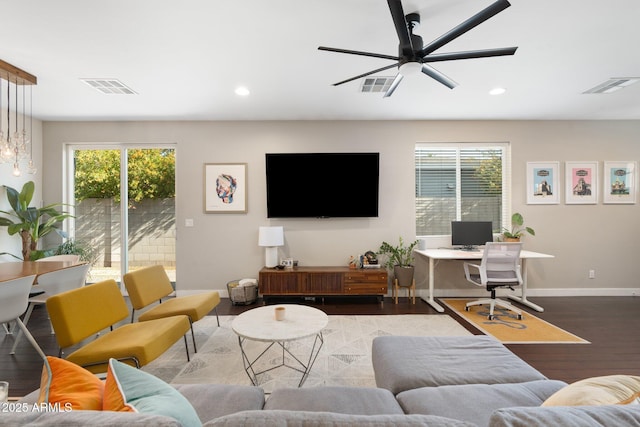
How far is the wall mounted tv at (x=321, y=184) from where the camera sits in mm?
4195

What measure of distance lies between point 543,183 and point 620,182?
3.85ft

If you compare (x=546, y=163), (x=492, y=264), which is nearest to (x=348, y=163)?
(x=492, y=264)

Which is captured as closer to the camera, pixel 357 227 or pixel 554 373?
pixel 554 373

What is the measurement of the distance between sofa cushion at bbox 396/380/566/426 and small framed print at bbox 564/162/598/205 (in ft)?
13.8

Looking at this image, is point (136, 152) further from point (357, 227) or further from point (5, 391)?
point (5, 391)

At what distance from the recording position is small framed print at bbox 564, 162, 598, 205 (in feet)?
14.2

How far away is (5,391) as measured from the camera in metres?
1.06

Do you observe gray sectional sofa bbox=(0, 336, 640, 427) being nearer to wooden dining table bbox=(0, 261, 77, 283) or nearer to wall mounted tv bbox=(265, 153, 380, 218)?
wooden dining table bbox=(0, 261, 77, 283)

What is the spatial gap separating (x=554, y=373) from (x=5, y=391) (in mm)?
3363

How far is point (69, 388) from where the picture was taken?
0.90 metres

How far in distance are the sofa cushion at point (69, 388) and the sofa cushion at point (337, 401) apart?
666 mm

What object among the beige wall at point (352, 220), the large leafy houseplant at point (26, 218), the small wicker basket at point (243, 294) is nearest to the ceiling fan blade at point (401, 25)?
the beige wall at point (352, 220)

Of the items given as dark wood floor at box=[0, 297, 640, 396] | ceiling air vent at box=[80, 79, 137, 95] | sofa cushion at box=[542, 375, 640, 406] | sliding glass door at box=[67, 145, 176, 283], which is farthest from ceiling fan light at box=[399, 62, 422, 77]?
sliding glass door at box=[67, 145, 176, 283]

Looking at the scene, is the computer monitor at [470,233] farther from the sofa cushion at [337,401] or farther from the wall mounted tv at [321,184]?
the sofa cushion at [337,401]
